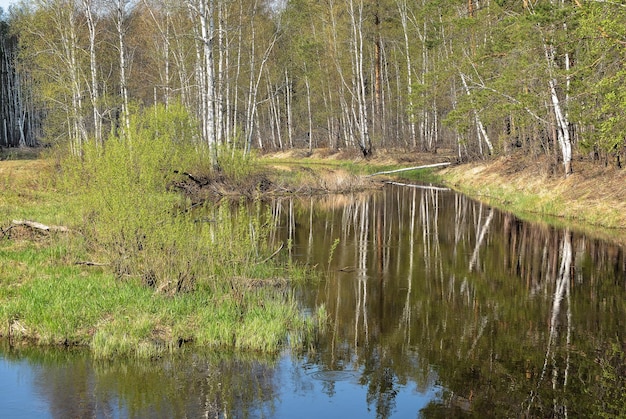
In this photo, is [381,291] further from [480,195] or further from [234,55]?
[234,55]

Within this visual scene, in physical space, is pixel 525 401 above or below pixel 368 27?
below

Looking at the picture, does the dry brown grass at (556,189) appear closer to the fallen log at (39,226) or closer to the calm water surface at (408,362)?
the calm water surface at (408,362)

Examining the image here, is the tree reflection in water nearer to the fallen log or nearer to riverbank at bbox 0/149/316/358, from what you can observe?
riverbank at bbox 0/149/316/358

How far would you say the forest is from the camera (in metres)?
20.8

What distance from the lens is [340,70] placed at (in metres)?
42.2

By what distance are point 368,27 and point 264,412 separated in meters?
38.9

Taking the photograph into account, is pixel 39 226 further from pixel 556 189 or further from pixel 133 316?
pixel 556 189

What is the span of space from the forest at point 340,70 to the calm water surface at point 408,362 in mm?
5577

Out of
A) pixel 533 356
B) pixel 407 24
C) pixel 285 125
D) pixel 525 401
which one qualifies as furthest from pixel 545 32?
pixel 285 125

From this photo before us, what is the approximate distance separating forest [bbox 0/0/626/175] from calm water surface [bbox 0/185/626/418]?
5.58m

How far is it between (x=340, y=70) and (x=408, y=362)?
35.9 m

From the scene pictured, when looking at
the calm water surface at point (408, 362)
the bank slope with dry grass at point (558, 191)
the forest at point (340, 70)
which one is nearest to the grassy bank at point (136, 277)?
the calm water surface at point (408, 362)

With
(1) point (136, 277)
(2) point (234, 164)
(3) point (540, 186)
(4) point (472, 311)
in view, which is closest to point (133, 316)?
(1) point (136, 277)

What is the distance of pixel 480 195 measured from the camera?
28.1 m
